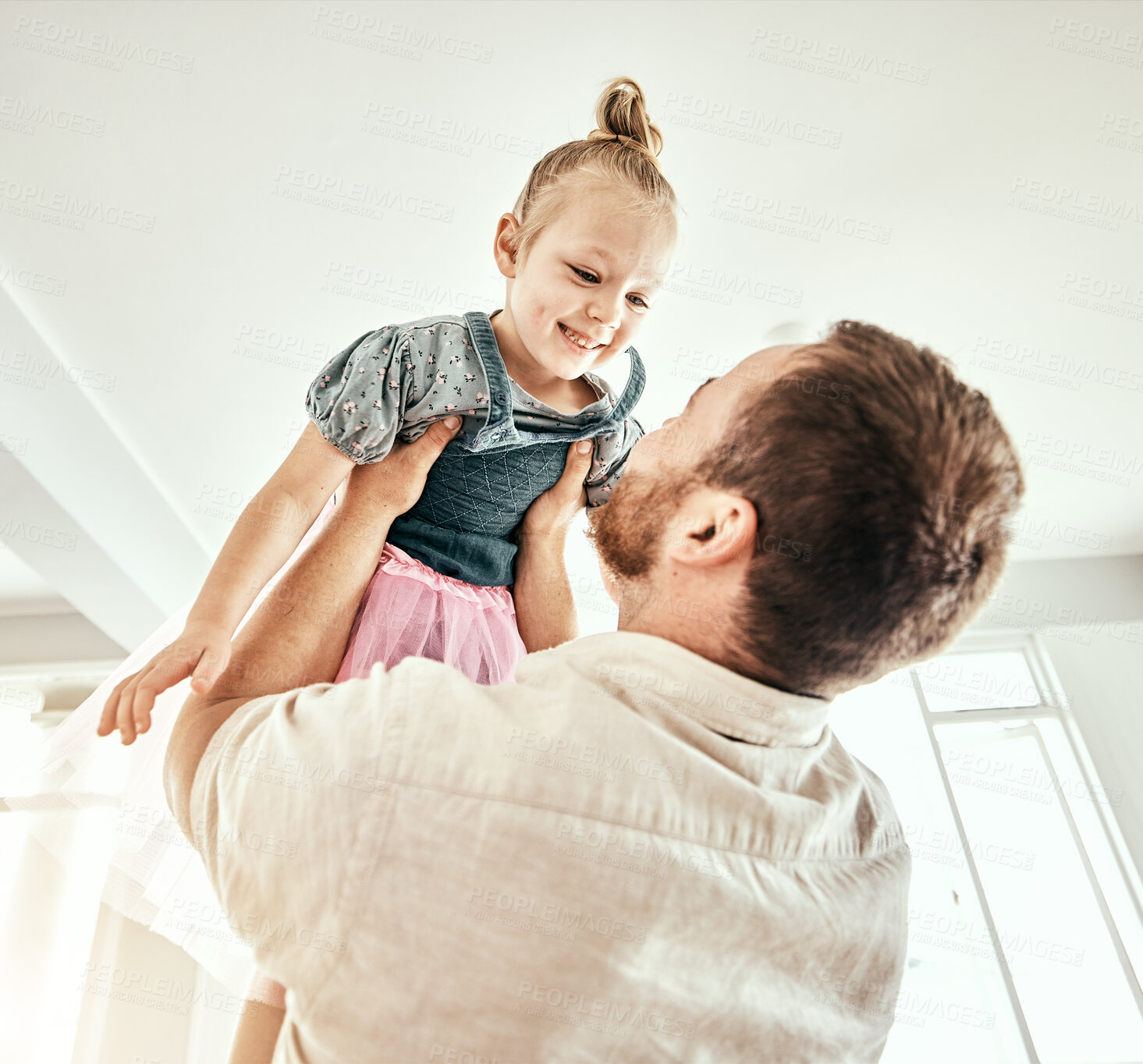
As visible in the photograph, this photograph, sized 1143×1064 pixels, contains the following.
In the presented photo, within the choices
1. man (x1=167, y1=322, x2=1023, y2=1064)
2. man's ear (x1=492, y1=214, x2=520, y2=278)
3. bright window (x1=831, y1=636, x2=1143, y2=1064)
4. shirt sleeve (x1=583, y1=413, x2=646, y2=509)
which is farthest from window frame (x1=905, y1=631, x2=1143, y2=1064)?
man's ear (x1=492, y1=214, x2=520, y2=278)

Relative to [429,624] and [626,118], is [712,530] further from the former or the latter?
[626,118]

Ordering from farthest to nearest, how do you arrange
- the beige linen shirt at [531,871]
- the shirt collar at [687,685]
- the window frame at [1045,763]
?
the window frame at [1045,763], the shirt collar at [687,685], the beige linen shirt at [531,871]

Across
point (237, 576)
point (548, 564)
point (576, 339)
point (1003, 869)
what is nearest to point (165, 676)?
point (237, 576)

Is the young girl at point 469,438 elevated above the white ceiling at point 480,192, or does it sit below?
below

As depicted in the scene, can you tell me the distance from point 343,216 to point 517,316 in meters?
0.92

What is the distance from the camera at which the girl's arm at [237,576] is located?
0.69m

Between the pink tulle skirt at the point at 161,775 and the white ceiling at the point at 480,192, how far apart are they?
1030mm

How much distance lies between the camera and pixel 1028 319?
2154 mm

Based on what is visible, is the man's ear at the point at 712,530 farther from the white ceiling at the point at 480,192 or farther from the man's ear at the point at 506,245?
the white ceiling at the point at 480,192

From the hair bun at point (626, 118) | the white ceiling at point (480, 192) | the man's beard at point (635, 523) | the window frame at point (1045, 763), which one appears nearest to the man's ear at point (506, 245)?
the hair bun at point (626, 118)

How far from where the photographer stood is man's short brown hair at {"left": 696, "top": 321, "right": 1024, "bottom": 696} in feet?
2.15

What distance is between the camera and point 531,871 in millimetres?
551

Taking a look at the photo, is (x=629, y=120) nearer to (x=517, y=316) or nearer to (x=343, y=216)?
(x=517, y=316)

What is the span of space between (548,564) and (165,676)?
54cm
